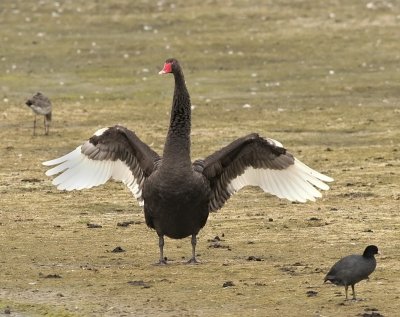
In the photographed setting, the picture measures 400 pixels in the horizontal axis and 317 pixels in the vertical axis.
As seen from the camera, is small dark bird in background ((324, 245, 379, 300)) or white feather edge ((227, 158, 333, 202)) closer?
small dark bird in background ((324, 245, 379, 300))

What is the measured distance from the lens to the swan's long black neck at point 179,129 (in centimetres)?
1459

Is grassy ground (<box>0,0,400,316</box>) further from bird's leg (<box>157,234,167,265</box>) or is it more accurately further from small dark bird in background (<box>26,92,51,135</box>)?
Result: small dark bird in background (<box>26,92,51,135</box>)

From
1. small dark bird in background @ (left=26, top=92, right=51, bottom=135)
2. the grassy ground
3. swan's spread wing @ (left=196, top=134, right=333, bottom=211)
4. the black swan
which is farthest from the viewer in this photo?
small dark bird in background @ (left=26, top=92, right=51, bottom=135)

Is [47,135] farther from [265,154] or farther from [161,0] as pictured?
[161,0]

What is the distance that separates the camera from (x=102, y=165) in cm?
1593

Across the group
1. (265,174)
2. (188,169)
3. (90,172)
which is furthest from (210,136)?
(188,169)

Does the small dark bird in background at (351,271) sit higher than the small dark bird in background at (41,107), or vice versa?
the small dark bird in background at (41,107)

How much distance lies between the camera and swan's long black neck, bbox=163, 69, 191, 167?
14586 millimetres

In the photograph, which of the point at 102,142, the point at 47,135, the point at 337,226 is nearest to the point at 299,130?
the point at 47,135

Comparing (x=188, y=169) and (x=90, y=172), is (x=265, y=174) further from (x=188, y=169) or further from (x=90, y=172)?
(x=90, y=172)

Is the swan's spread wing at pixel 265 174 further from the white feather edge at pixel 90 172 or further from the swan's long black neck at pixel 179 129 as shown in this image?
the white feather edge at pixel 90 172

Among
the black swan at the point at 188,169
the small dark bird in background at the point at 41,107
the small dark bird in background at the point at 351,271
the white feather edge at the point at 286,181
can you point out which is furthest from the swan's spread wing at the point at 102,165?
the small dark bird in background at the point at 41,107

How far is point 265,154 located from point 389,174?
654cm

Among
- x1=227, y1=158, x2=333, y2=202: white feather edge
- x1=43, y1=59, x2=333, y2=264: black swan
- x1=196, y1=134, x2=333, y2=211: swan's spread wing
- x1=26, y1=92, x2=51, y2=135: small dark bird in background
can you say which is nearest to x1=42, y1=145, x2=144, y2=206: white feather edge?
x1=43, y1=59, x2=333, y2=264: black swan
